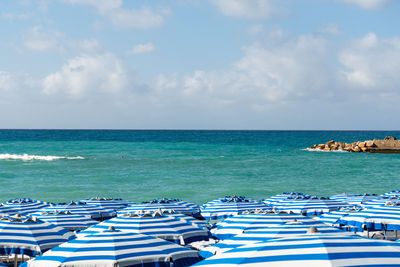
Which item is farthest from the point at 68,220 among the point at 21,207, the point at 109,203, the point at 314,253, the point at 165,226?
the point at 314,253

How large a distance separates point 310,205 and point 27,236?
29.7 feet

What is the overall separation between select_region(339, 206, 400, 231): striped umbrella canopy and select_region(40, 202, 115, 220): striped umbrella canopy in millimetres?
7671

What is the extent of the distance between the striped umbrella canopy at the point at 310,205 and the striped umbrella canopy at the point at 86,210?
18.8 ft

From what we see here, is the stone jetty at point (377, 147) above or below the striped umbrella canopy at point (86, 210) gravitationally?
above

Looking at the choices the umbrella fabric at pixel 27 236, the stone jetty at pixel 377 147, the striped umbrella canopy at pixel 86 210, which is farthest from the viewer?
the stone jetty at pixel 377 147

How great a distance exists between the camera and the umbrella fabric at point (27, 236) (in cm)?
852

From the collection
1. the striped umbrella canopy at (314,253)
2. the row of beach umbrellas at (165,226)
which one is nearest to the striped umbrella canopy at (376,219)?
the row of beach umbrellas at (165,226)

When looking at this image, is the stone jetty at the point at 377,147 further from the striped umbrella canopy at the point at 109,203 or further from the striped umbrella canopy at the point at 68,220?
the striped umbrella canopy at the point at 68,220

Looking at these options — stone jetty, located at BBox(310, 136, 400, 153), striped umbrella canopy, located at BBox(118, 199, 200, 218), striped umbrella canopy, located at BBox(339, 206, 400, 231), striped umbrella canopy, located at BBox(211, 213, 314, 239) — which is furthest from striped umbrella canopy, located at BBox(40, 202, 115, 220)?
stone jetty, located at BBox(310, 136, 400, 153)

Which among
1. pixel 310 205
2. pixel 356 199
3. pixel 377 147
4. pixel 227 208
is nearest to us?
pixel 227 208

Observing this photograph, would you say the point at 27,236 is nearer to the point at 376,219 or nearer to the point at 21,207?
the point at 21,207

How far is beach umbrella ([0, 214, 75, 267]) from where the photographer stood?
8.52 m

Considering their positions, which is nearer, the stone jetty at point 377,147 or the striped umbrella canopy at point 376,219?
the striped umbrella canopy at point 376,219

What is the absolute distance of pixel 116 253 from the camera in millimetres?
6367
